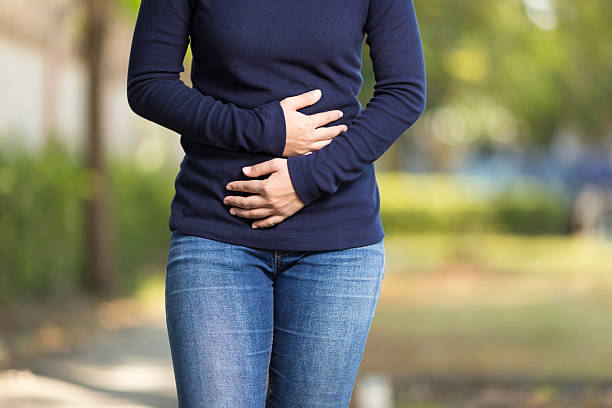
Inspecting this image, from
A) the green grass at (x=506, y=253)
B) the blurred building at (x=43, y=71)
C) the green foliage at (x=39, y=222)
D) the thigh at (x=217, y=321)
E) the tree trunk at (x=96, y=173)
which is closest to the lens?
the thigh at (x=217, y=321)

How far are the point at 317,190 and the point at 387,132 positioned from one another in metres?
0.22

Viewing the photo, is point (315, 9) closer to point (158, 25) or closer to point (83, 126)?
point (158, 25)

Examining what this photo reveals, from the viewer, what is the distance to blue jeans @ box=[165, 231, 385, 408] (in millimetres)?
1962

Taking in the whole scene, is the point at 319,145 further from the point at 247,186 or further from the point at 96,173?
the point at 96,173

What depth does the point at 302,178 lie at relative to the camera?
1970 mm

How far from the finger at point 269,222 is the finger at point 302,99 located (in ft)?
0.83

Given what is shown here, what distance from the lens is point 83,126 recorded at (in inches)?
346

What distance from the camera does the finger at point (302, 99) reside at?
201cm

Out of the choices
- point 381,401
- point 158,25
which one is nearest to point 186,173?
point 158,25

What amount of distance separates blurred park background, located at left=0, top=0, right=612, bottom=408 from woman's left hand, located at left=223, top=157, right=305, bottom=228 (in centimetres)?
287

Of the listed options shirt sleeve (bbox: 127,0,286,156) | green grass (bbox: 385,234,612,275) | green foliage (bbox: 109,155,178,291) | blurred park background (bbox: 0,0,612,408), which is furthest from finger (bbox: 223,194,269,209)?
green grass (bbox: 385,234,612,275)

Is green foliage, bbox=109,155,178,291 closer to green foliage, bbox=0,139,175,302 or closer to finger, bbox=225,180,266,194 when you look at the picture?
green foliage, bbox=0,139,175,302

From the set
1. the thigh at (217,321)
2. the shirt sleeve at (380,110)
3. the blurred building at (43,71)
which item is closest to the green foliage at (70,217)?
the blurred building at (43,71)

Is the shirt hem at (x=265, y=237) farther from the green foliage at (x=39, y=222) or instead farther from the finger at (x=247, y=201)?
the green foliage at (x=39, y=222)
